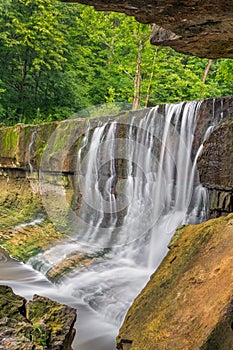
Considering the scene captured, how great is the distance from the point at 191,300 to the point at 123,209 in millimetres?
4977

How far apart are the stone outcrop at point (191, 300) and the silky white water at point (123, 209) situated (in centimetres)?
119

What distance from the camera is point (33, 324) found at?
9.47 feet

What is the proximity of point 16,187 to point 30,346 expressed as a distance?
29.0 feet

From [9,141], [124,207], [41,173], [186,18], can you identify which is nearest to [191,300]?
[186,18]

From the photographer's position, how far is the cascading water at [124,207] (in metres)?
5.16

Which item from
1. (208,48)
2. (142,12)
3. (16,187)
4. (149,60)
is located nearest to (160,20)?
(142,12)

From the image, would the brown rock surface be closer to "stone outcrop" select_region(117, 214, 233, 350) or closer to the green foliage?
"stone outcrop" select_region(117, 214, 233, 350)

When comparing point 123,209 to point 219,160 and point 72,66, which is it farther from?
point 72,66

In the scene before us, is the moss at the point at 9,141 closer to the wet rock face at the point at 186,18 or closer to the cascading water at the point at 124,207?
the cascading water at the point at 124,207

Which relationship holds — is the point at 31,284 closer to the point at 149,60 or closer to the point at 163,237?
the point at 163,237

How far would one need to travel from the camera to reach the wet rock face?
2.33 m

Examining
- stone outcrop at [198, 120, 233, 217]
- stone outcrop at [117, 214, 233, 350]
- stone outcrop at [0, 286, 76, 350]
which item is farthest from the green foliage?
stone outcrop at [0, 286, 76, 350]

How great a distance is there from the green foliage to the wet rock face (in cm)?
1031

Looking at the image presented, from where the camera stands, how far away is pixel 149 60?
1366 centimetres
